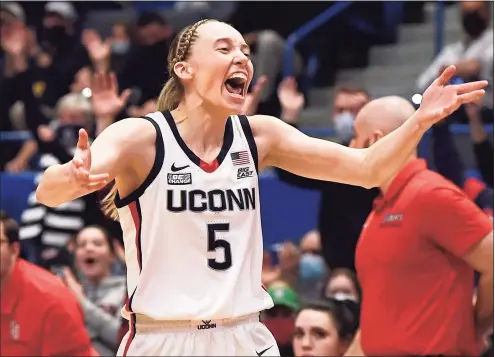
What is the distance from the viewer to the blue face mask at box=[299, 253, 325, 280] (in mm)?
8586

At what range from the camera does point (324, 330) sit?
6.60m

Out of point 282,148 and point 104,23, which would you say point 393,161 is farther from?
point 104,23

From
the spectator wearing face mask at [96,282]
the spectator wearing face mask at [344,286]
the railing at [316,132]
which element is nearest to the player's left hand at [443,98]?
the railing at [316,132]

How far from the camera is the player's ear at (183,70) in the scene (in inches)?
177

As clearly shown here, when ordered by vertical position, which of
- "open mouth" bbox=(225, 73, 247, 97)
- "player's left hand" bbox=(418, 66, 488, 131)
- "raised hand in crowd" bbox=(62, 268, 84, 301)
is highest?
"open mouth" bbox=(225, 73, 247, 97)

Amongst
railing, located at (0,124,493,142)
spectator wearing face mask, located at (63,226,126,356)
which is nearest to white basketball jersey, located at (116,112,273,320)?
railing, located at (0,124,493,142)

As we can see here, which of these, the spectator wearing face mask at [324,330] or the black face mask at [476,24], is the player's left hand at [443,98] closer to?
the spectator wearing face mask at [324,330]

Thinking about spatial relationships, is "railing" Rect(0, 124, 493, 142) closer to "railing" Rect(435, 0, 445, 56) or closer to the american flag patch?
"railing" Rect(435, 0, 445, 56)

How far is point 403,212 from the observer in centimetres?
562

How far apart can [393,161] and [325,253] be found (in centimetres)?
323

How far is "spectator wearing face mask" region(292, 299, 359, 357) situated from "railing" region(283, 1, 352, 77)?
4.25 metres

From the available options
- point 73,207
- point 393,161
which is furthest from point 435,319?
point 73,207

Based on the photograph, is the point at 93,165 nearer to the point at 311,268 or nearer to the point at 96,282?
the point at 96,282

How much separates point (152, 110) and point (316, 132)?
1.53 metres
